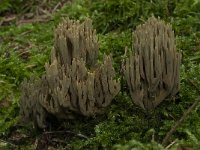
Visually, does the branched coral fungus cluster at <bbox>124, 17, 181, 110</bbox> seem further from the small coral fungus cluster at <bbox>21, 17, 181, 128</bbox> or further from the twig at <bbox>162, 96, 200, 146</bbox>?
the twig at <bbox>162, 96, 200, 146</bbox>

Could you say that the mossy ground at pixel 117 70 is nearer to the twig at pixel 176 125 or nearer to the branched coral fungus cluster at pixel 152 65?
the twig at pixel 176 125

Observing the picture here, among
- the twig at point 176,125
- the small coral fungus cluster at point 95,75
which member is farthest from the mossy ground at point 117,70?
the small coral fungus cluster at point 95,75

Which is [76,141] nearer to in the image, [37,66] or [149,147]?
[149,147]

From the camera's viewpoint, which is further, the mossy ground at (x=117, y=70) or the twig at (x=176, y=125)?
the mossy ground at (x=117, y=70)

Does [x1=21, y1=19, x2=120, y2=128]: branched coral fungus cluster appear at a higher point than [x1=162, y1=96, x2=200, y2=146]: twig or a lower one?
higher

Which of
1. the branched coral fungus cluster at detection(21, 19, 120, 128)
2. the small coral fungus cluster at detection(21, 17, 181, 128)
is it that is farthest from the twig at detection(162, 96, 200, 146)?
the branched coral fungus cluster at detection(21, 19, 120, 128)

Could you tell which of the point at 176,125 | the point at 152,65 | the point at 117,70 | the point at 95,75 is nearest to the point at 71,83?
the point at 95,75
